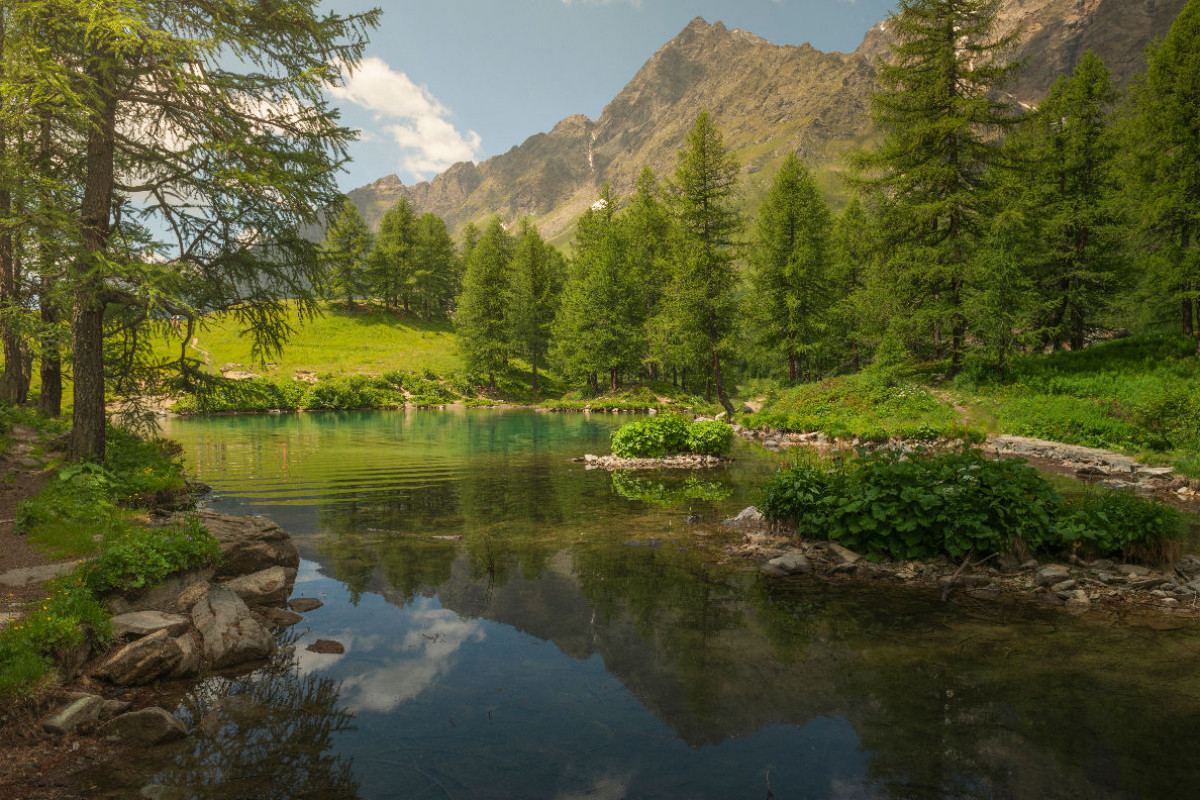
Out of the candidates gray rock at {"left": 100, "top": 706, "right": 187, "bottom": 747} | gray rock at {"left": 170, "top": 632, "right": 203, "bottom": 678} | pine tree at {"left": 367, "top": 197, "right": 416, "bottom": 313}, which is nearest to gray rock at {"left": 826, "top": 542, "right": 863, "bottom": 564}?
gray rock at {"left": 100, "top": 706, "right": 187, "bottom": 747}

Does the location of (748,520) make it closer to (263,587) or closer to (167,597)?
(263,587)

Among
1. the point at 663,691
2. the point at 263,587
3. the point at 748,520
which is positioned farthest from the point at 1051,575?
the point at 263,587

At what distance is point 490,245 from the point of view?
228 feet

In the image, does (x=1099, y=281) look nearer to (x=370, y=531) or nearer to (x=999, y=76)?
(x=999, y=76)

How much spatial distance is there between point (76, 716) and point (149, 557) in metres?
2.65

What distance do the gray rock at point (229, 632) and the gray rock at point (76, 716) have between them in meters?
1.36

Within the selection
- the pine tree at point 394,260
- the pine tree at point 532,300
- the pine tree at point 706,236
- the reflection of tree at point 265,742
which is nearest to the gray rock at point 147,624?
the reflection of tree at point 265,742

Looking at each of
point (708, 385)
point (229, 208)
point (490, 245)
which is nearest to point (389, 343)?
point (490, 245)

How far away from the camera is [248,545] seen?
948cm

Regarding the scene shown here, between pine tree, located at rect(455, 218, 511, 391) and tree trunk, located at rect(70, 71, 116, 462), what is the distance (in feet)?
167

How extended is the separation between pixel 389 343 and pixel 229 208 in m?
64.3

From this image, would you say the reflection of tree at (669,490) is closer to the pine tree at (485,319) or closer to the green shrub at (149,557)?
the green shrub at (149,557)

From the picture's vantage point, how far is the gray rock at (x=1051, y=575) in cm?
890

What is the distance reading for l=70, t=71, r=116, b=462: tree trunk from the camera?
36.6 ft
